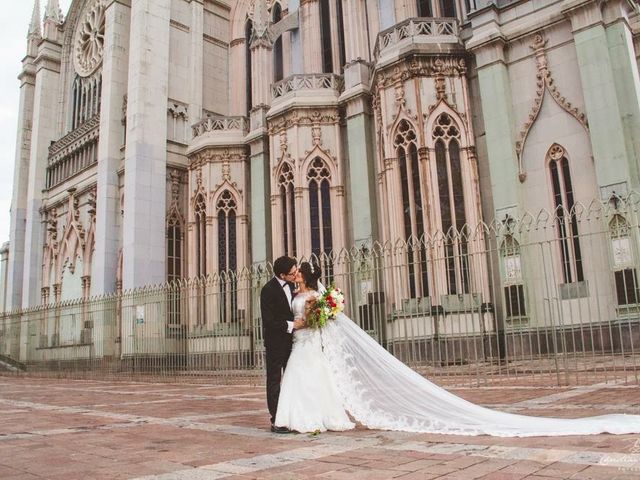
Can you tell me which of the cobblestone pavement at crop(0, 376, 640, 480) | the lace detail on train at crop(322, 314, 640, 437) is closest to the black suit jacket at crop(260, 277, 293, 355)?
the lace detail on train at crop(322, 314, 640, 437)

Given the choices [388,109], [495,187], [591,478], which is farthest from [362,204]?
[591,478]

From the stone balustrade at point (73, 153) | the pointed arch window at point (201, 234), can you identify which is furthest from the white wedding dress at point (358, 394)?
the stone balustrade at point (73, 153)

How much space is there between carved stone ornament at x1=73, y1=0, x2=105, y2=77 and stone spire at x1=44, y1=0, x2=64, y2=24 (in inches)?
71.9

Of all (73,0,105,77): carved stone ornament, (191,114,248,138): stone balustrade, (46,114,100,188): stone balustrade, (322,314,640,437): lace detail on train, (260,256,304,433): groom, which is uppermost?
(73,0,105,77): carved stone ornament

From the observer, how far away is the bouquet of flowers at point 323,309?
→ 19.4ft

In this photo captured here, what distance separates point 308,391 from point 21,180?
3303cm

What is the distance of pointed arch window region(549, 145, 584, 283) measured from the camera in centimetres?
1350

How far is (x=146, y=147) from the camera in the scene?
22.5 meters

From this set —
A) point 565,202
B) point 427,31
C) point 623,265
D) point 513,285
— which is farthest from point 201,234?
point 623,265

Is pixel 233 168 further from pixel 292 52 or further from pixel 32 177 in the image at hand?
pixel 32 177

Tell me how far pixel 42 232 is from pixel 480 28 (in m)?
26.3

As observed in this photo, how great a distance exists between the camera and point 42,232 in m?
31.4

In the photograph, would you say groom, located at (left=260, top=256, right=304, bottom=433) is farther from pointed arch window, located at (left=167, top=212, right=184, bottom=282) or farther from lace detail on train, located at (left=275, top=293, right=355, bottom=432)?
pointed arch window, located at (left=167, top=212, right=184, bottom=282)

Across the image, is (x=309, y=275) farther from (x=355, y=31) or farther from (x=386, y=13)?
(x=386, y=13)
